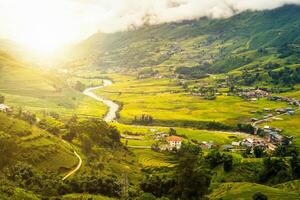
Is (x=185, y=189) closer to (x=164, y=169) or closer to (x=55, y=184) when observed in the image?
(x=55, y=184)

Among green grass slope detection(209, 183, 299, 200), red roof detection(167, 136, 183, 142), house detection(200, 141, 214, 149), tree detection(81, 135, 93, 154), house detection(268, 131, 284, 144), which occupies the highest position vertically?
tree detection(81, 135, 93, 154)

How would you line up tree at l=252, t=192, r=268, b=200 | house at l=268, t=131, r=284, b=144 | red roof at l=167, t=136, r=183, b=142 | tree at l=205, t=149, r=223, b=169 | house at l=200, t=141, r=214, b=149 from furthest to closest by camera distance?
house at l=268, t=131, r=284, b=144
red roof at l=167, t=136, r=183, b=142
house at l=200, t=141, r=214, b=149
tree at l=205, t=149, r=223, b=169
tree at l=252, t=192, r=268, b=200

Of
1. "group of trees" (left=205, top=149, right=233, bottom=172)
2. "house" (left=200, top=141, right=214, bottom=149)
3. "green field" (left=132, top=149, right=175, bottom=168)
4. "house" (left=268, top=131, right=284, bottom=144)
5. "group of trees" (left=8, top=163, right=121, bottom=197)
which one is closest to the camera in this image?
"group of trees" (left=8, top=163, right=121, bottom=197)

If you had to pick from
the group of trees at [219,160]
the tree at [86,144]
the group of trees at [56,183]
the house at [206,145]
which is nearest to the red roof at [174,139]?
the house at [206,145]

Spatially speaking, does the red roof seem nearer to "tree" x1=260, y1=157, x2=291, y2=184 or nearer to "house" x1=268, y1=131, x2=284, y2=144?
"house" x1=268, y1=131, x2=284, y2=144

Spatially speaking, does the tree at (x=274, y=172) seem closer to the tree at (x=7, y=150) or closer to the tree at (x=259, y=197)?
the tree at (x=259, y=197)

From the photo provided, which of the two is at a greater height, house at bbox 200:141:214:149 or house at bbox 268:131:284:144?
→ house at bbox 268:131:284:144

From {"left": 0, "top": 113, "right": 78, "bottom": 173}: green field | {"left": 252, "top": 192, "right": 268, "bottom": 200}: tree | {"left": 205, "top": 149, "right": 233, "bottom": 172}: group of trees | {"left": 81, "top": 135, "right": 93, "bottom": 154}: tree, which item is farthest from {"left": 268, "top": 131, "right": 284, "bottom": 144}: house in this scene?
{"left": 252, "top": 192, "right": 268, "bottom": 200}: tree

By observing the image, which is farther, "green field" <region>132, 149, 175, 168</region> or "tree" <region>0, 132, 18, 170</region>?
"green field" <region>132, 149, 175, 168</region>

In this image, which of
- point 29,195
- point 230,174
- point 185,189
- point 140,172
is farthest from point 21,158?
point 230,174
